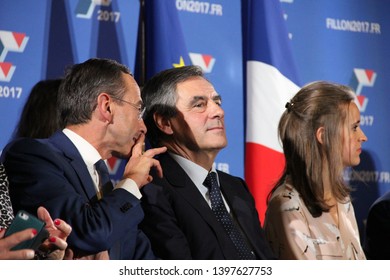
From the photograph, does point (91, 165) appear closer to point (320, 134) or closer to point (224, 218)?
point (224, 218)

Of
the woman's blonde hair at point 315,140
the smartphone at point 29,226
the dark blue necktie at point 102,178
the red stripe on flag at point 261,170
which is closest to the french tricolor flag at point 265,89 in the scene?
the red stripe on flag at point 261,170

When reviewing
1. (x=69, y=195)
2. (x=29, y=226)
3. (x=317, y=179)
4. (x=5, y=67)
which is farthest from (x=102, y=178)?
(x=5, y=67)

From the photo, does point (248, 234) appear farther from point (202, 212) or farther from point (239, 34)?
point (239, 34)

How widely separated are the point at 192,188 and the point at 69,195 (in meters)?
0.78

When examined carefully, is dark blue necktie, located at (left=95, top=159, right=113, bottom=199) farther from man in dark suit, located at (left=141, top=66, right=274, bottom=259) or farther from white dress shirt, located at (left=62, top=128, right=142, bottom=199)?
man in dark suit, located at (left=141, top=66, right=274, bottom=259)

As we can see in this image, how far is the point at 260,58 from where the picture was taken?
15.7ft

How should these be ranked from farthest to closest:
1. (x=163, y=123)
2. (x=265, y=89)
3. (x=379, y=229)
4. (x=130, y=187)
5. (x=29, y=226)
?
(x=265, y=89), (x=379, y=229), (x=163, y=123), (x=130, y=187), (x=29, y=226)

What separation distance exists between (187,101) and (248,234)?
678mm

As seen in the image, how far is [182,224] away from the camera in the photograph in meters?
3.36

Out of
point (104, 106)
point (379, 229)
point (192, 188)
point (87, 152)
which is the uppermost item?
point (104, 106)

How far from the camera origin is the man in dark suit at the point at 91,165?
2.82 metres

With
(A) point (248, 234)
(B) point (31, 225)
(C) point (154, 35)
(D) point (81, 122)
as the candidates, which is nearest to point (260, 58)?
(C) point (154, 35)

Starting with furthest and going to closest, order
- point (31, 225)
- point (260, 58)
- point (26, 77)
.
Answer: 1. point (260, 58)
2. point (26, 77)
3. point (31, 225)

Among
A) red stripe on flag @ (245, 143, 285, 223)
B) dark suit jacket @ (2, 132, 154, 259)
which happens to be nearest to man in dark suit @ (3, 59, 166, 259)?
dark suit jacket @ (2, 132, 154, 259)
